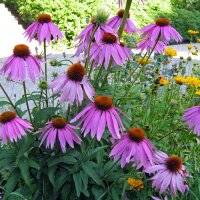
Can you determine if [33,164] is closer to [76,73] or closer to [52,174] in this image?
[52,174]

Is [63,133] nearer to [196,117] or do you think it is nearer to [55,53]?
[196,117]

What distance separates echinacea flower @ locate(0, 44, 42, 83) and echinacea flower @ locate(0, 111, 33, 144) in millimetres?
171

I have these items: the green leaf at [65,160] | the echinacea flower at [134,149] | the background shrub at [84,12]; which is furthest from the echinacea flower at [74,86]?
the background shrub at [84,12]

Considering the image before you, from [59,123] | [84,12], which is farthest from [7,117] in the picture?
[84,12]

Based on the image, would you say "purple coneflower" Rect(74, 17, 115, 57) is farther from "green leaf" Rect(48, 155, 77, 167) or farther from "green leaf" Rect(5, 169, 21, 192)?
"green leaf" Rect(5, 169, 21, 192)

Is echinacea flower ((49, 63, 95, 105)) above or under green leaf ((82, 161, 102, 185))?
above

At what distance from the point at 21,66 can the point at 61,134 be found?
29 cm

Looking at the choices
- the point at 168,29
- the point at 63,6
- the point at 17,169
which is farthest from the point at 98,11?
the point at 63,6

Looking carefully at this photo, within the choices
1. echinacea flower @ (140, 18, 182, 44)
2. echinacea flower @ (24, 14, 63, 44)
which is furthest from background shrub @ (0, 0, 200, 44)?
echinacea flower @ (24, 14, 63, 44)

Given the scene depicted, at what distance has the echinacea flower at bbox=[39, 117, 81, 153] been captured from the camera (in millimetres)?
1675

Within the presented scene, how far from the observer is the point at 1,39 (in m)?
5.89

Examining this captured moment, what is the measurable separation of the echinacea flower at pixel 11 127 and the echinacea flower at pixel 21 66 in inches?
6.7

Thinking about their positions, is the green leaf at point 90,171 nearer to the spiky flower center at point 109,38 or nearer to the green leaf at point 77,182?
the green leaf at point 77,182

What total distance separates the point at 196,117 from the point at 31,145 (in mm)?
673
